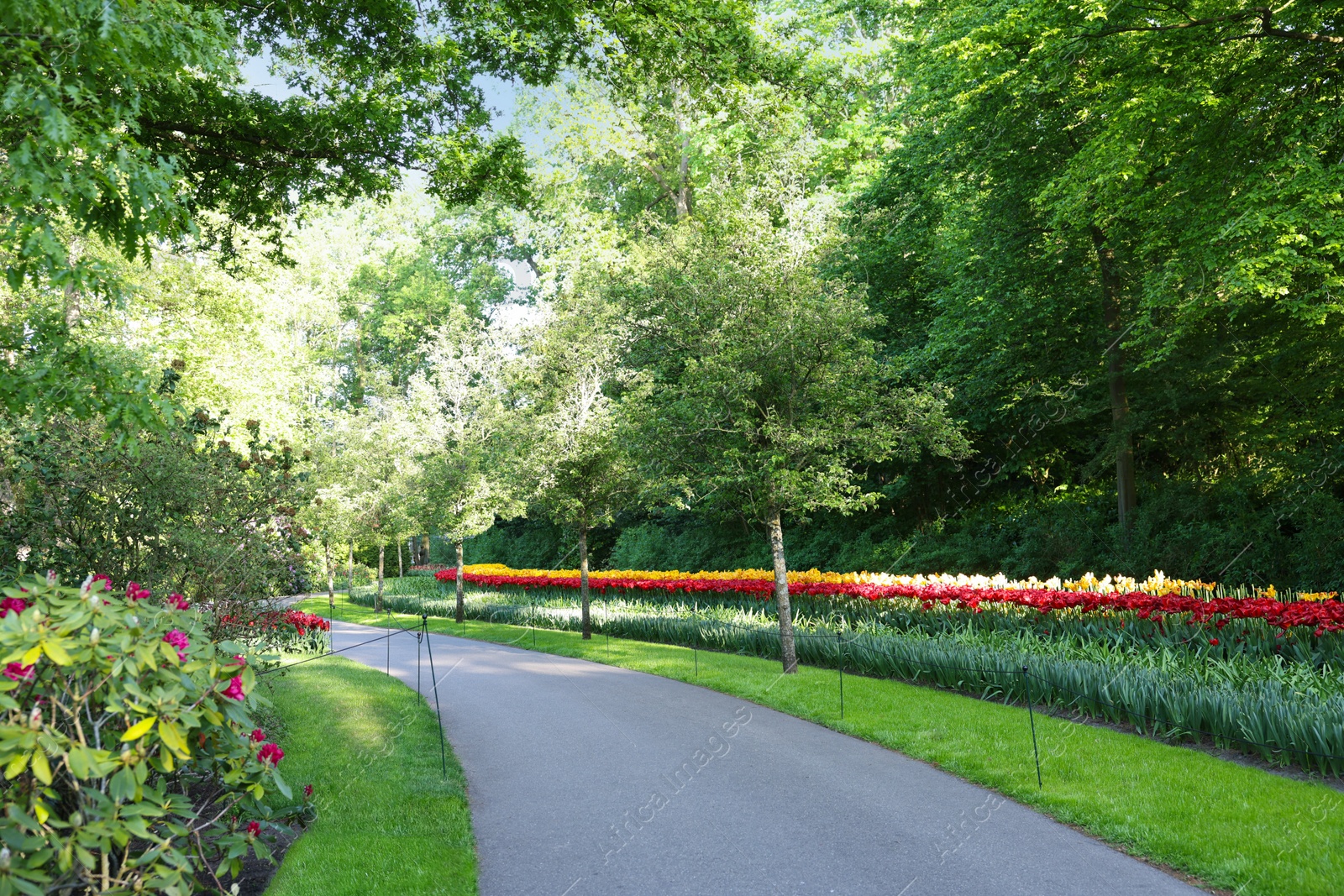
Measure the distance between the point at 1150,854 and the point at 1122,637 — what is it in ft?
15.7

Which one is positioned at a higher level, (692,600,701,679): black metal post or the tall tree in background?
the tall tree in background

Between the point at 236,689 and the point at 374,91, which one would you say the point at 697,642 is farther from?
the point at 236,689

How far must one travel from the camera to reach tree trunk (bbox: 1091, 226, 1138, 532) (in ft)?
50.5

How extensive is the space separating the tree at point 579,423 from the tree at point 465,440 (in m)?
0.97

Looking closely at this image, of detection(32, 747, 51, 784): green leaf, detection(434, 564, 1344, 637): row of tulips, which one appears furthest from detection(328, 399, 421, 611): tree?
detection(32, 747, 51, 784): green leaf

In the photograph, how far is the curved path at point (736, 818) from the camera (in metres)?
4.75

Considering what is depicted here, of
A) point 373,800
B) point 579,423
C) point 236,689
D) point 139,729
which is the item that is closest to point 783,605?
point 373,800

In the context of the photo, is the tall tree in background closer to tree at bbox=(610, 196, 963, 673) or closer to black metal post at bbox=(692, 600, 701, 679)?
tree at bbox=(610, 196, 963, 673)

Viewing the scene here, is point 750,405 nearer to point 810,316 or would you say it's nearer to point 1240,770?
point 810,316

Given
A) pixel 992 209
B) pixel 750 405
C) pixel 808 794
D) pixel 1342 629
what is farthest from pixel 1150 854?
pixel 992 209

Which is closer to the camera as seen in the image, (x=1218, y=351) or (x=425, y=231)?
(x=1218, y=351)

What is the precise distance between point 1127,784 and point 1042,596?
524 centimetres

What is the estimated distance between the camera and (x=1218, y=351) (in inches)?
538

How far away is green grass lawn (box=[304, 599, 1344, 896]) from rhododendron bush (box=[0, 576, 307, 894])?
4.98 meters
